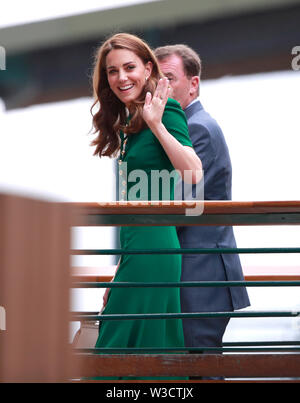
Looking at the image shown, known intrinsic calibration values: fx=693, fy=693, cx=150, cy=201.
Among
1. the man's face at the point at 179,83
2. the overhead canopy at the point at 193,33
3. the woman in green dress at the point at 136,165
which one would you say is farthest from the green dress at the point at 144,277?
the overhead canopy at the point at 193,33

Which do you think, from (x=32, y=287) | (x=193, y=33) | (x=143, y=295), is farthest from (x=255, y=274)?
(x=193, y=33)

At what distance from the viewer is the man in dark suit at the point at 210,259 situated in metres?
2.68

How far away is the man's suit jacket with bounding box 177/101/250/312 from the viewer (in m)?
2.69

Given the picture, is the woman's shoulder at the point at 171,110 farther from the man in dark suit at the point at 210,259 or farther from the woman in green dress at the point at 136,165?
the man in dark suit at the point at 210,259

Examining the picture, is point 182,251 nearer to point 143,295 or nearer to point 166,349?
point 143,295

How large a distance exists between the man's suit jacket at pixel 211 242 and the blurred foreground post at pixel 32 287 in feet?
6.15

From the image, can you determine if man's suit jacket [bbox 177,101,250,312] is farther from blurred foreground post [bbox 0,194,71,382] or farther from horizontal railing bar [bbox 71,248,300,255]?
blurred foreground post [bbox 0,194,71,382]

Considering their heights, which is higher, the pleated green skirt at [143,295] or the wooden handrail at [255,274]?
the wooden handrail at [255,274]

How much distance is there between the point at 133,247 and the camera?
2.42 meters

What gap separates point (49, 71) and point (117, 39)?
7.06 m

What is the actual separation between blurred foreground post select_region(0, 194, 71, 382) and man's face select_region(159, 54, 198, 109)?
7.34 ft

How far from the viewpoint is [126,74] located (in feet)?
7.99
